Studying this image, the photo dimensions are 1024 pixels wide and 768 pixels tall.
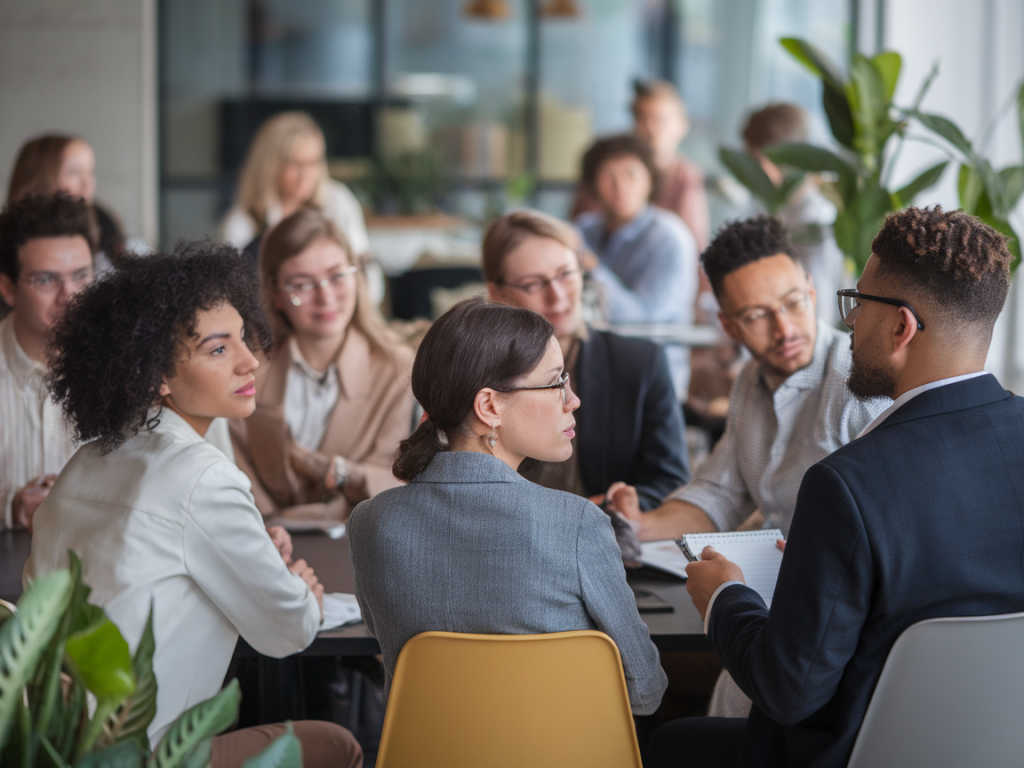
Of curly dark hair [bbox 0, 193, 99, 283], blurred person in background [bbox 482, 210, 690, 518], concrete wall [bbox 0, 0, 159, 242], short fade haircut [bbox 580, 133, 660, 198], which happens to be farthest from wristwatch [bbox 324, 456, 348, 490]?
concrete wall [bbox 0, 0, 159, 242]

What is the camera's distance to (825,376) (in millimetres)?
2045

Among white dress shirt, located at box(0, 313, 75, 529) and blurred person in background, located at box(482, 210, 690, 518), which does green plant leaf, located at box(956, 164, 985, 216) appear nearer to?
blurred person in background, located at box(482, 210, 690, 518)

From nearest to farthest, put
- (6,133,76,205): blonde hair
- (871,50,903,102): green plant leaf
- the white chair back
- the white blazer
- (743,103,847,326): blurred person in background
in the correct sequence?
1. the white chair back
2. the white blazer
3. (871,50,903,102): green plant leaf
4. (6,133,76,205): blonde hair
5. (743,103,847,326): blurred person in background

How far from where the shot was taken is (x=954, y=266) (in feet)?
4.35

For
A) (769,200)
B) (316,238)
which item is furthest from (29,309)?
(769,200)

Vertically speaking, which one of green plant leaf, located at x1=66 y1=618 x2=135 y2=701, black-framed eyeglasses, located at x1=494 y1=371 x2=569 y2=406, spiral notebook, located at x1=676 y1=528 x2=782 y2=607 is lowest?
spiral notebook, located at x1=676 y1=528 x2=782 y2=607

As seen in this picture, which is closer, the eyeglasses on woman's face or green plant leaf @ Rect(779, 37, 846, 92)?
the eyeglasses on woman's face

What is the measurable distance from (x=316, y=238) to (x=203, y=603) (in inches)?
52.2

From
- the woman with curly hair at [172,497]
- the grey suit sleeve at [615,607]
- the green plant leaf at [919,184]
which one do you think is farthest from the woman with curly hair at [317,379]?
the green plant leaf at [919,184]

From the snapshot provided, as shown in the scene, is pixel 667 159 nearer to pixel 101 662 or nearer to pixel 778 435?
pixel 778 435

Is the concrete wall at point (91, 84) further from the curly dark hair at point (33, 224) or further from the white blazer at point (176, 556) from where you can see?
the white blazer at point (176, 556)

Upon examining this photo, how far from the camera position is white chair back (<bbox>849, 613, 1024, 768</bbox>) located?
3.86 feet

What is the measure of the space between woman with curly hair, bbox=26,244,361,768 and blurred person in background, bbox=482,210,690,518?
886 mm

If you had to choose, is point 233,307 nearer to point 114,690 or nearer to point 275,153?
point 114,690
